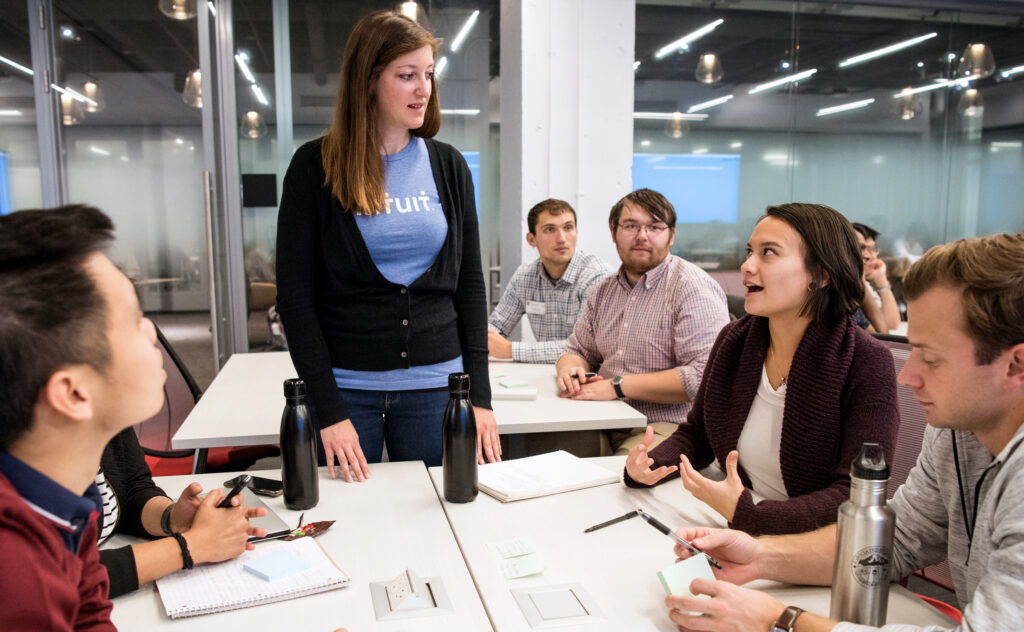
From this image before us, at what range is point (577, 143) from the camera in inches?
171

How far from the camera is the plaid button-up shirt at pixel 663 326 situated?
2627mm

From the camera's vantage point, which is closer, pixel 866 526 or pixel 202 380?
pixel 866 526

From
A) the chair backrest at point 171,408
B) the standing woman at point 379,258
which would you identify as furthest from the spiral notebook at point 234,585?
the chair backrest at point 171,408

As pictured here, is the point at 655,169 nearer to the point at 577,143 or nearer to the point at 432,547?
the point at 577,143

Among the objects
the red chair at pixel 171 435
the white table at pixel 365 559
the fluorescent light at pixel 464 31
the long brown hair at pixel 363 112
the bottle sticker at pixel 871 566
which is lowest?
the red chair at pixel 171 435

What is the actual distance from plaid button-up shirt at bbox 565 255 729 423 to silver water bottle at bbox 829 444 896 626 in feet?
5.07

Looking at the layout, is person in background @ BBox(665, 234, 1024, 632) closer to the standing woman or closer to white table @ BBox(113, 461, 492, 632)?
white table @ BBox(113, 461, 492, 632)

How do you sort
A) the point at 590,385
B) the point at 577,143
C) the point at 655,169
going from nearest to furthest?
the point at 590,385 → the point at 577,143 → the point at 655,169

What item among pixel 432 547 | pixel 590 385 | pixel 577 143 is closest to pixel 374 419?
pixel 432 547

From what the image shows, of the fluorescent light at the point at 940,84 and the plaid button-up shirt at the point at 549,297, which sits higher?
the fluorescent light at the point at 940,84

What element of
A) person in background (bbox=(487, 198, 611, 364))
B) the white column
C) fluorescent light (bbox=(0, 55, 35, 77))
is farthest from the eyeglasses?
fluorescent light (bbox=(0, 55, 35, 77))

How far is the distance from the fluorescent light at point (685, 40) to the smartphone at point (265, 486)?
5127 millimetres

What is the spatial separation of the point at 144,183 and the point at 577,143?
117 inches

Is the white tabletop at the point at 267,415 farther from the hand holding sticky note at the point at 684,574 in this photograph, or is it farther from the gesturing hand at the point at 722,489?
the hand holding sticky note at the point at 684,574
